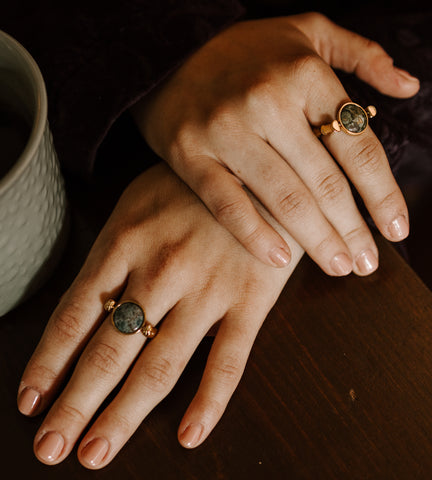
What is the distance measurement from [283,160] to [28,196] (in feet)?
0.85

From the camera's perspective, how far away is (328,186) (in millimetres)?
459

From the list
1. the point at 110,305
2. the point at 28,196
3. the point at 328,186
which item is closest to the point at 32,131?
the point at 28,196

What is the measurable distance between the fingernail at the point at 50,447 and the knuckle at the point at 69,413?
0.05 ft

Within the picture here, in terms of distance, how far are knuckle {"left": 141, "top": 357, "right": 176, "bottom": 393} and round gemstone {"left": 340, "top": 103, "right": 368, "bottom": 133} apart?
0.98 feet

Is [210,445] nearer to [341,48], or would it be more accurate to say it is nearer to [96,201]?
[96,201]

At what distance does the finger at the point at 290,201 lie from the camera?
45 cm

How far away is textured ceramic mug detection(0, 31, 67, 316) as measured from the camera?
0.28m

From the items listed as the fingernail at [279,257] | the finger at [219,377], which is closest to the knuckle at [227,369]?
the finger at [219,377]

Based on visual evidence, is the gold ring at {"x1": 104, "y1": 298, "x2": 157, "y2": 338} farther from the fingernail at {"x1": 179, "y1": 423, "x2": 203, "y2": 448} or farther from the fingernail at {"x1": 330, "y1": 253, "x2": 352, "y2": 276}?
the fingernail at {"x1": 330, "y1": 253, "x2": 352, "y2": 276}

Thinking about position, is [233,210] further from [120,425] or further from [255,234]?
[120,425]

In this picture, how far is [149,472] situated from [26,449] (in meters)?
0.11

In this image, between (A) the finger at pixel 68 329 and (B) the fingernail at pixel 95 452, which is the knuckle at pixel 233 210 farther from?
(B) the fingernail at pixel 95 452

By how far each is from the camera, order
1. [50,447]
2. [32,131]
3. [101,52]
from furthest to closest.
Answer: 1. [101,52]
2. [50,447]
3. [32,131]

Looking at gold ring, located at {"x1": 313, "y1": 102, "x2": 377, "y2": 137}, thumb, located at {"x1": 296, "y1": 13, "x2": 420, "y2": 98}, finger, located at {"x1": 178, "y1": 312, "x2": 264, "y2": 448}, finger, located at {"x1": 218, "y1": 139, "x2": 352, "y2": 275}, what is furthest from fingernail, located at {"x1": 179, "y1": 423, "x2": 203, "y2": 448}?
thumb, located at {"x1": 296, "y1": 13, "x2": 420, "y2": 98}
